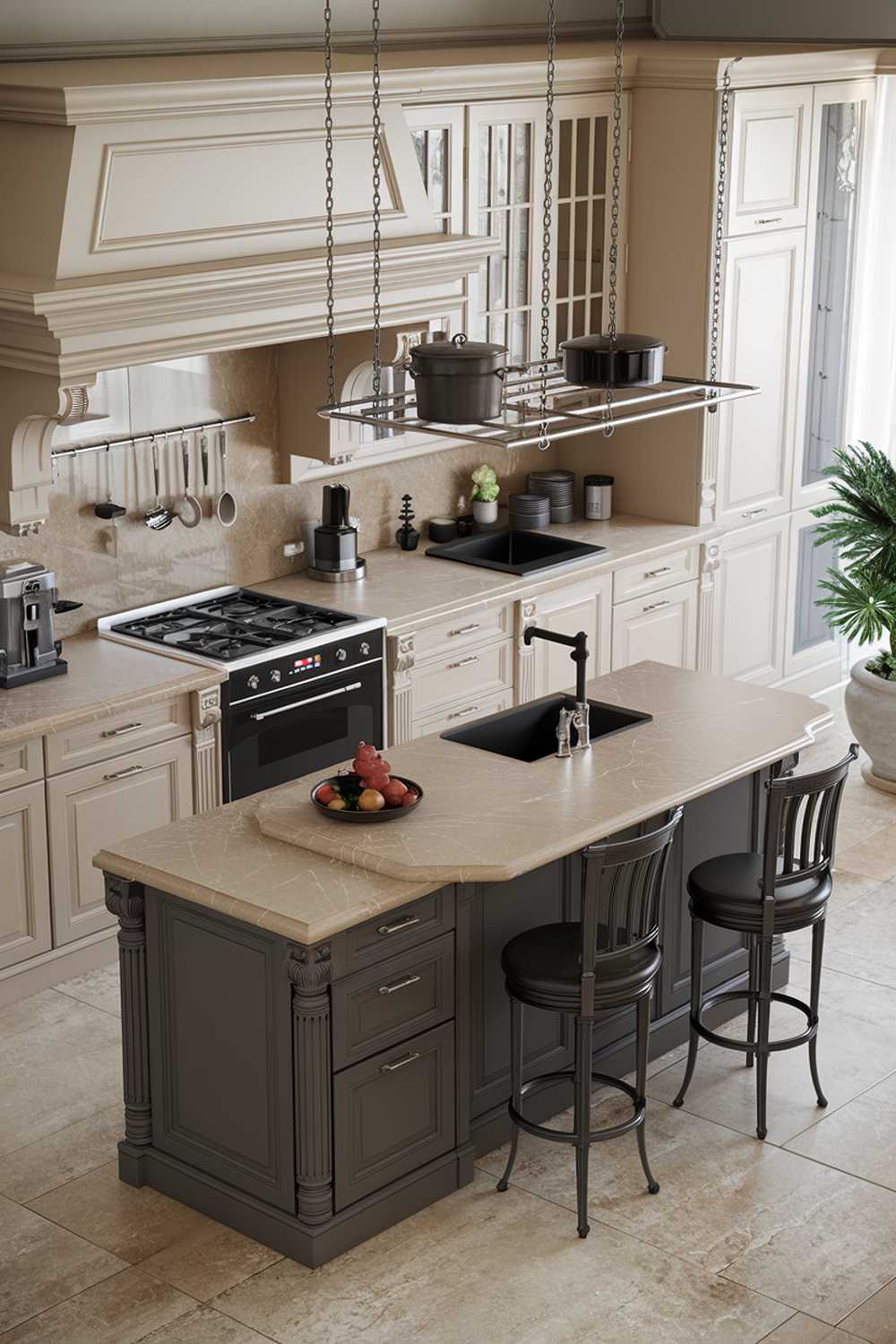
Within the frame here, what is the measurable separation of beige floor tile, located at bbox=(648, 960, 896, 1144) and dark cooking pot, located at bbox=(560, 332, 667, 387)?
2.27 metres

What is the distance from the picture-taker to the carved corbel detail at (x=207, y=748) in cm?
629

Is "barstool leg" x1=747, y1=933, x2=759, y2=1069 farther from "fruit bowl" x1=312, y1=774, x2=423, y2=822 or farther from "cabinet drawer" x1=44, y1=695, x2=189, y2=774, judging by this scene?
"cabinet drawer" x1=44, y1=695, x2=189, y2=774

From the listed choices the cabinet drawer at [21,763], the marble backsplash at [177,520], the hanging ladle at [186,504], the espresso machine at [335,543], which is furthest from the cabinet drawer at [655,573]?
the cabinet drawer at [21,763]

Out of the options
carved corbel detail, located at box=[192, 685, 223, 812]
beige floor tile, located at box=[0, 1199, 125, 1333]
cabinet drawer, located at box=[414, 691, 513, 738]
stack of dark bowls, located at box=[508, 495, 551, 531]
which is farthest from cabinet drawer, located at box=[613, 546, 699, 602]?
beige floor tile, located at box=[0, 1199, 125, 1333]

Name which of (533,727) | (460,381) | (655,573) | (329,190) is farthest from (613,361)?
(655,573)

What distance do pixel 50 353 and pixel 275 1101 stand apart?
2430 millimetres

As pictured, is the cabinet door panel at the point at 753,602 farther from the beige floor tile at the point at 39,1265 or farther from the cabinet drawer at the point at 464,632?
the beige floor tile at the point at 39,1265

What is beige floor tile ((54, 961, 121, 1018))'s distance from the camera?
6070 millimetres

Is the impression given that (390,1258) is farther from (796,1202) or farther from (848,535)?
(848,535)

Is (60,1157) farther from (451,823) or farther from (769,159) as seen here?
(769,159)

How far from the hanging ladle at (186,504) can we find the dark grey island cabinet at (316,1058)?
2.44m

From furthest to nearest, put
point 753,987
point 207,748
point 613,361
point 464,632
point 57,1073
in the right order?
point 464,632 < point 207,748 < point 57,1073 < point 753,987 < point 613,361

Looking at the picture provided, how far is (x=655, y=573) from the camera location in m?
8.04

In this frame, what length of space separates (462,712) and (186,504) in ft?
4.71
